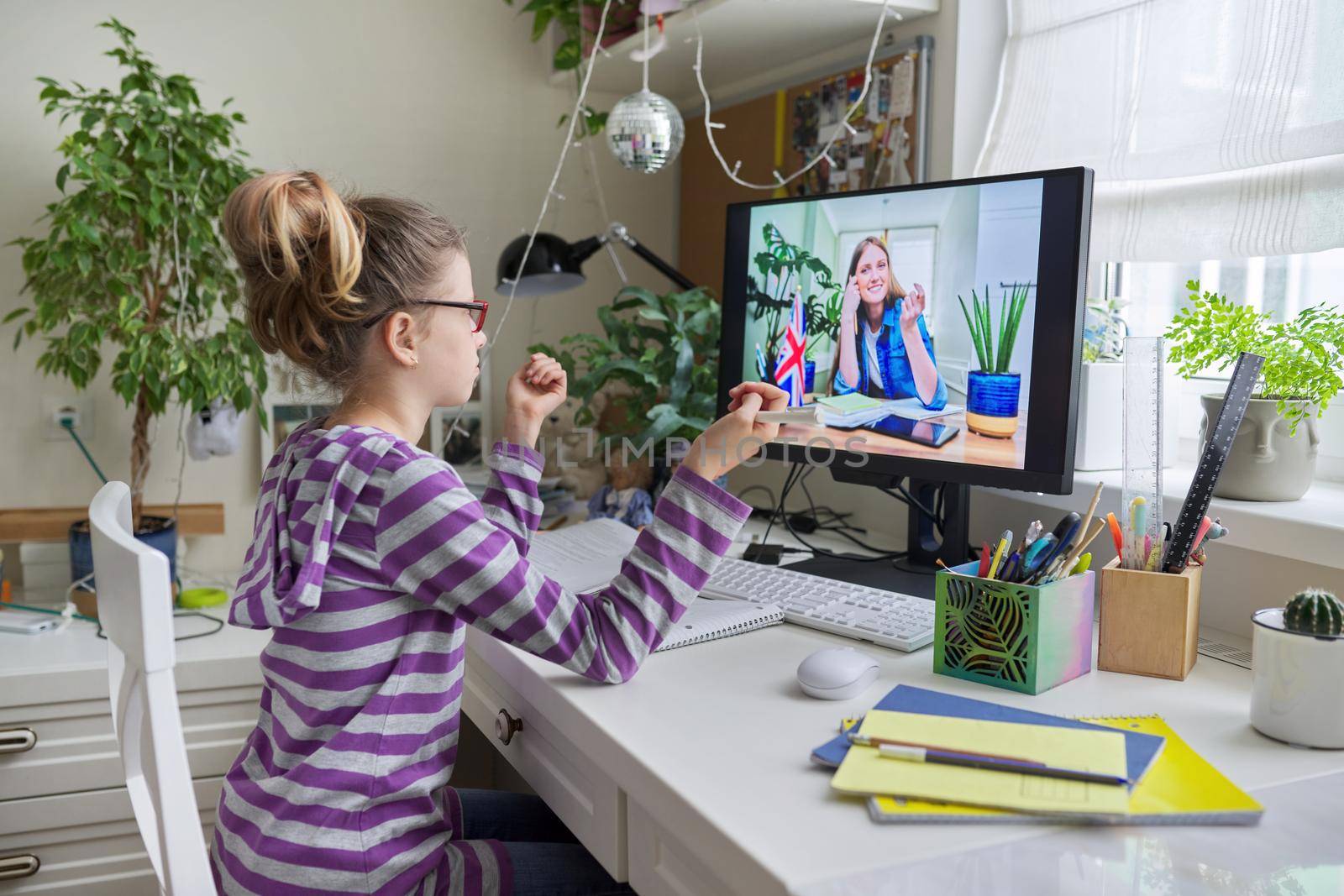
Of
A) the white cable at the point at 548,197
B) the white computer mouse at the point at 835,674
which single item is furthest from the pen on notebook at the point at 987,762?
the white cable at the point at 548,197

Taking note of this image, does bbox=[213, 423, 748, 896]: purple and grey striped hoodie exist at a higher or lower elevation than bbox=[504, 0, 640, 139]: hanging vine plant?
lower

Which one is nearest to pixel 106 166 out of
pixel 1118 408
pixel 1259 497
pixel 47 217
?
pixel 47 217

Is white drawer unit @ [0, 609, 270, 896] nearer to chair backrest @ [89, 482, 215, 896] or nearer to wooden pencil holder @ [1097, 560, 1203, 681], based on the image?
chair backrest @ [89, 482, 215, 896]

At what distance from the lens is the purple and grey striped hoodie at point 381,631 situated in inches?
32.0

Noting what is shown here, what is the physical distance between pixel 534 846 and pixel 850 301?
0.71 meters

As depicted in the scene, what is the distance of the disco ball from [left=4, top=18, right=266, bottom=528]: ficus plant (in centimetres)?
59

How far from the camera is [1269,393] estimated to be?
1094 mm

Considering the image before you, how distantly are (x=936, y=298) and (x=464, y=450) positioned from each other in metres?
1.13

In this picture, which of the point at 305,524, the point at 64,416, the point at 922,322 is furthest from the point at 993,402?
the point at 64,416

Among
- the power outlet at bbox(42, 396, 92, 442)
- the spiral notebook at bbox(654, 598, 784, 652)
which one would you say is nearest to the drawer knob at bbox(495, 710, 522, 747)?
the spiral notebook at bbox(654, 598, 784, 652)

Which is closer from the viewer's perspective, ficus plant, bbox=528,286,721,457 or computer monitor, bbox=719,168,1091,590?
computer monitor, bbox=719,168,1091,590

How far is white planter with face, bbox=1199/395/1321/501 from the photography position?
3.67 ft

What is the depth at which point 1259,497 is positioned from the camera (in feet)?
3.70

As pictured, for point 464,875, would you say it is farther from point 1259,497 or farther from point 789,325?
point 1259,497
